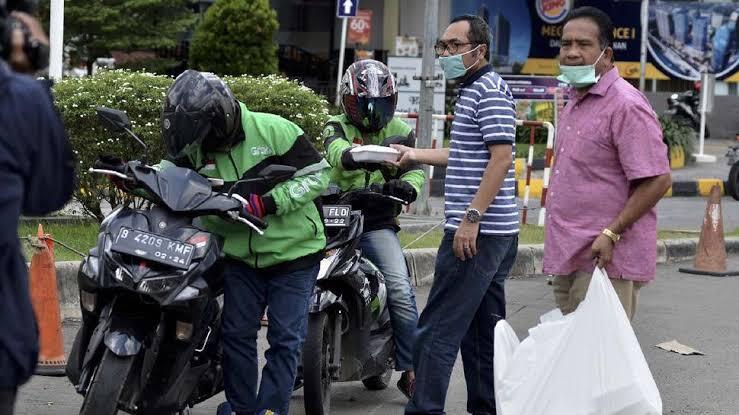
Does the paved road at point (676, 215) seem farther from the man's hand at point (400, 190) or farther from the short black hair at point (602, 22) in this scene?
the short black hair at point (602, 22)

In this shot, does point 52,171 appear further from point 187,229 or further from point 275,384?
point 275,384

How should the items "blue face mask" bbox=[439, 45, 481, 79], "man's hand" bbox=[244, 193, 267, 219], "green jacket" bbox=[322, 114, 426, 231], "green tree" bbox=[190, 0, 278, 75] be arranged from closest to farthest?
"man's hand" bbox=[244, 193, 267, 219]
"blue face mask" bbox=[439, 45, 481, 79]
"green jacket" bbox=[322, 114, 426, 231]
"green tree" bbox=[190, 0, 278, 75]

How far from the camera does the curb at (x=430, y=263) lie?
8367mm

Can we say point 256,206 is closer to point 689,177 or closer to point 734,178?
point 734,178

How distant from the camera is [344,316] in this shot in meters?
6.42

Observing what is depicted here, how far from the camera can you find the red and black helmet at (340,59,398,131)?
6.52 metres

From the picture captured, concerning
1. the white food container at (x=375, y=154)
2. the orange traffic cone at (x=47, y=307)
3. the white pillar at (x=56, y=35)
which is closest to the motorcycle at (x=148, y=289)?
the white food container at (x=375, y=154)

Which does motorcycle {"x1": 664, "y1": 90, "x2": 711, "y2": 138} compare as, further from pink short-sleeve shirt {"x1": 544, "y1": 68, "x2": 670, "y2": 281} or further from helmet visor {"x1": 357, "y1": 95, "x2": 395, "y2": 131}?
pink short-sleeve shirt {"x1": 544, "y1": 68, "x2": 670, "y2": 281}

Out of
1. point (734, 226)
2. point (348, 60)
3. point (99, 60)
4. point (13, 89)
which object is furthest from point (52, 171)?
point (348, 60)

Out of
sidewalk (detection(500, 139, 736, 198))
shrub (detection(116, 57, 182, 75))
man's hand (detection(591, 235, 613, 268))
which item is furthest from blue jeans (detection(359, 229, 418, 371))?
shrub (detection(116, 57, 182, 75))

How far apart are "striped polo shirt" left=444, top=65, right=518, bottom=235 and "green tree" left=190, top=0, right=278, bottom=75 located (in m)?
19.3

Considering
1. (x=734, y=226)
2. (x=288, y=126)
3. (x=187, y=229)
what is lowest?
(x=734, y=226)

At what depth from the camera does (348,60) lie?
98.4ft

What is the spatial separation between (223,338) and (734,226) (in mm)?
10855
